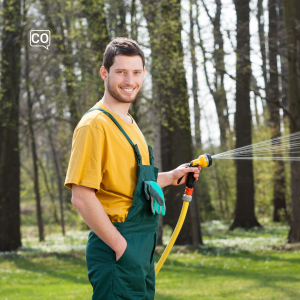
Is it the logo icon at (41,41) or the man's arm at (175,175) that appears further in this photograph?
Answer: the logo icon at (41,41)

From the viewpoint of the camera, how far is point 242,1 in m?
12.4

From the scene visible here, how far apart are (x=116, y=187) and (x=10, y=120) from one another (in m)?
10.5

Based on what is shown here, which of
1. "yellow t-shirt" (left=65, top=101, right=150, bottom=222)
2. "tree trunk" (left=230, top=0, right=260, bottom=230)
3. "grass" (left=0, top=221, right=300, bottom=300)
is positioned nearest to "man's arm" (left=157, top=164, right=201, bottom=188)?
"yellow t-shirt" (left=65, top=101, right=150, bottom=222)

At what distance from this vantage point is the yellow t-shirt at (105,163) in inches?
77.7

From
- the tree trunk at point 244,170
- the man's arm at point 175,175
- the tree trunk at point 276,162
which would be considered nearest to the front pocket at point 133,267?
the man's arm at point 175,175

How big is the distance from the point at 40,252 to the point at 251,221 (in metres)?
7.66

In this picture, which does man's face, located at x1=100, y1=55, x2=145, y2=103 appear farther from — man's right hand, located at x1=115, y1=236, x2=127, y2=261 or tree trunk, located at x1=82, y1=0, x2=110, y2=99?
tree trunk, located at x1=82, y1=0, x2=110, y2=99

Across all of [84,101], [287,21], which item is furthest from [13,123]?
[287,21]

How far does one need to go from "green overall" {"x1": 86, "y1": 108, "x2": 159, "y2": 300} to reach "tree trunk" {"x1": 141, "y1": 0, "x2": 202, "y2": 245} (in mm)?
7890

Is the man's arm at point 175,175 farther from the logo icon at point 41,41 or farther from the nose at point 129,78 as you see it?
the logo icon at point 41,41

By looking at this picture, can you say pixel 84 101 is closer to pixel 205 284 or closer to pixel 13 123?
pixel 13 123

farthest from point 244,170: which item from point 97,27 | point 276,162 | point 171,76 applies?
point 97,27

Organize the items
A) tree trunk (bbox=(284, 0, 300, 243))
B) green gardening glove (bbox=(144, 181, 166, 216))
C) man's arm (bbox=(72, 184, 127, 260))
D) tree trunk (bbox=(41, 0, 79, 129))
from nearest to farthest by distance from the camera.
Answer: man's arm (bbox=(72, 184, 127, 260)), green gardening glove (bbox=(144, 181, 166, 216)), tree trunk (bbox=(284, 0, 300, 243)), tree trunk (bbox=(41, 0, 79, 129))

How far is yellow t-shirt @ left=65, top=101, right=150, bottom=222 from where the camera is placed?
6.48 feet
